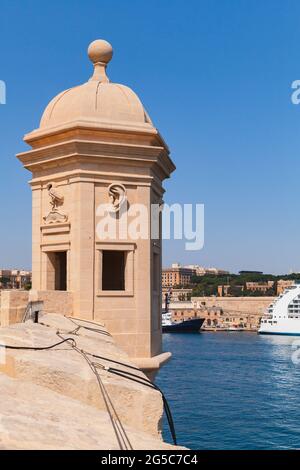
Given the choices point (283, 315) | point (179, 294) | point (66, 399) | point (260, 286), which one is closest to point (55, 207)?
point (66, 399)

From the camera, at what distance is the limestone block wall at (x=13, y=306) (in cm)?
834

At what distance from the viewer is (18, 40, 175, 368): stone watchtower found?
957 cm

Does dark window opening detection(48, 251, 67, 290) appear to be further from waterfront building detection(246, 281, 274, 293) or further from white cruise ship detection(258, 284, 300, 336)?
waterfront building detection(246, 281, 274, 293)

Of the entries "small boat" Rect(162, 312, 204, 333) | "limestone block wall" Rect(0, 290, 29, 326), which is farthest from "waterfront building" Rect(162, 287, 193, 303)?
"limestone block wall" Rect(0, 290, 29, 326)

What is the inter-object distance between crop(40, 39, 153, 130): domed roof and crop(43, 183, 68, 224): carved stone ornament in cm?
106

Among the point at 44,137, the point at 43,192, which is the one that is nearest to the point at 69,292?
the point at 43,192

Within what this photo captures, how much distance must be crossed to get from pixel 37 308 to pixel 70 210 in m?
2.11

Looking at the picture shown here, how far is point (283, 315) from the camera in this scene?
335ft

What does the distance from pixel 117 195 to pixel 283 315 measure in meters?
96.0

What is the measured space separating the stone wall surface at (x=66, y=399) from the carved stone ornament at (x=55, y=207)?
3401 millimetres

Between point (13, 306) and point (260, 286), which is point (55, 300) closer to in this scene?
point (13, 306)

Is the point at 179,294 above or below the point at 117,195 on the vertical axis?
below

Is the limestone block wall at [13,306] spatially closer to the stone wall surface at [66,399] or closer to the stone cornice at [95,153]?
the stone wall surface at [66,399]

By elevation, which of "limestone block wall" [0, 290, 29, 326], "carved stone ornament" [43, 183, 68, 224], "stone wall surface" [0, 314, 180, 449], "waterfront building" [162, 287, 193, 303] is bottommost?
"waterfront building" [162, 287, 193, 303]
